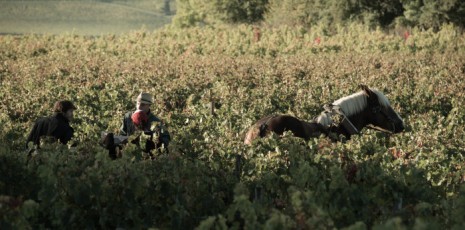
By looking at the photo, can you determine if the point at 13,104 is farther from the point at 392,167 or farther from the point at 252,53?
the point at 252,53

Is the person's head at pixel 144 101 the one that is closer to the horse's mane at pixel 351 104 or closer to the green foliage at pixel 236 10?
the horse's mane at pixel 351 104

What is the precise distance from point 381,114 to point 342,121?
1.29 m

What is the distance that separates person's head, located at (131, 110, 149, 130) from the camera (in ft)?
36.5

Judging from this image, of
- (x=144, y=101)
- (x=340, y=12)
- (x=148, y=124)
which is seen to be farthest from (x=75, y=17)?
Result: (x=144, y=101)

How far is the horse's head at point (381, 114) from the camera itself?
43.7ft

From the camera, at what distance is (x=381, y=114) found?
43.9ft

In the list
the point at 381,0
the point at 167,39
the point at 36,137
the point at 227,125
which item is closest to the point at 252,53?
the point at 167,39

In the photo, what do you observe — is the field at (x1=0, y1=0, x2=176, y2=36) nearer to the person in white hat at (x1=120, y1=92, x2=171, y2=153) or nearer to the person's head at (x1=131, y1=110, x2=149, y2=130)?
the person in white hat at (x1=120, y1=92, x2=171, y2=153)

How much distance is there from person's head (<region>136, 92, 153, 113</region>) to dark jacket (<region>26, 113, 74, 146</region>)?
106 centimetres

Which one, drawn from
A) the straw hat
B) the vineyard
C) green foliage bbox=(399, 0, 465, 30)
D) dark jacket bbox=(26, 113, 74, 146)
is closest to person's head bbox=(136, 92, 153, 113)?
the straw hat

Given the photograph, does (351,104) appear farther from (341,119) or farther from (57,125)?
(57,125)

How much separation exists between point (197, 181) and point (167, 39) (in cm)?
5033

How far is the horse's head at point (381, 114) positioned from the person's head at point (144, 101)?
408 centimetres

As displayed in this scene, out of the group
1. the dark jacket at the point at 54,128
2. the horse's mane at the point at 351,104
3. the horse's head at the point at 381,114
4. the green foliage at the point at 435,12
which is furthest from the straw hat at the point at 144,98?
the green foliage at the point at 435,12
